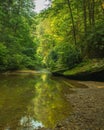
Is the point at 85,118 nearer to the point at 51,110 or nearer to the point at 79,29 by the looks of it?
the point at 51,110

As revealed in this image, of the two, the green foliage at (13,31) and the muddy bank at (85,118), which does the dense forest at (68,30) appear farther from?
the muddy bank at (85,118)

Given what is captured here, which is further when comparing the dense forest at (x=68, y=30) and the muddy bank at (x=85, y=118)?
the dense forest at (x=68, y=30)

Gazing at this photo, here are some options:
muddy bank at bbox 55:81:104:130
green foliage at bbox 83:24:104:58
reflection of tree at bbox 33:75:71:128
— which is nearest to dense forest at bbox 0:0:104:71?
green foliage at bbox 83:24:104:58

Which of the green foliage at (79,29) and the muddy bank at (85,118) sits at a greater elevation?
the green foliage at (79,29)

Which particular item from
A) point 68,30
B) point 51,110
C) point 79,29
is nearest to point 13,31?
point 68,30

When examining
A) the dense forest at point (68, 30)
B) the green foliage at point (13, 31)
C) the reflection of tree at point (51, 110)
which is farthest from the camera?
the green foliage at point (13, 31)

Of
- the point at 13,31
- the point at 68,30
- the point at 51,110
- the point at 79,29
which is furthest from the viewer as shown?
the point at 13,31

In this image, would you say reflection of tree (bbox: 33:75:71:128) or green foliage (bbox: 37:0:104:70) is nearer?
reflection of tree (bbox: 33:75:71:128)

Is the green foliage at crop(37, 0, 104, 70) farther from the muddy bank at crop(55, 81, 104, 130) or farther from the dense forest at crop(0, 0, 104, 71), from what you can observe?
the muddy bank at crop(55, 81, 104, 130)

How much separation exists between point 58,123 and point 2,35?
801 inches

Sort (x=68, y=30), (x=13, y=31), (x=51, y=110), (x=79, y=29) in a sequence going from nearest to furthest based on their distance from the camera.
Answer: (x=51, y=110) → (x=79, y=29) → (x=68, y=30) → (x=13, y=31)

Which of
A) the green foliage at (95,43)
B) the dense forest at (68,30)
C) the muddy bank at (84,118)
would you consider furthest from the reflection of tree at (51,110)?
the dense forest at (68,30)

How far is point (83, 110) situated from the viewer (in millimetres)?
7746

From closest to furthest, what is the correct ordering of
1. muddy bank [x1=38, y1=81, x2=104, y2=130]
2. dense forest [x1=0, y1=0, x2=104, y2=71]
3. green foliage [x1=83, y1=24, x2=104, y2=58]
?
muddy bank [x1=38, y1=81, x2=104, y2=130] < green foliage [x1=83, y1=24, x2=104, y2=58] < dense forest [x1=0, y1=0, x2=104, y2=71]
